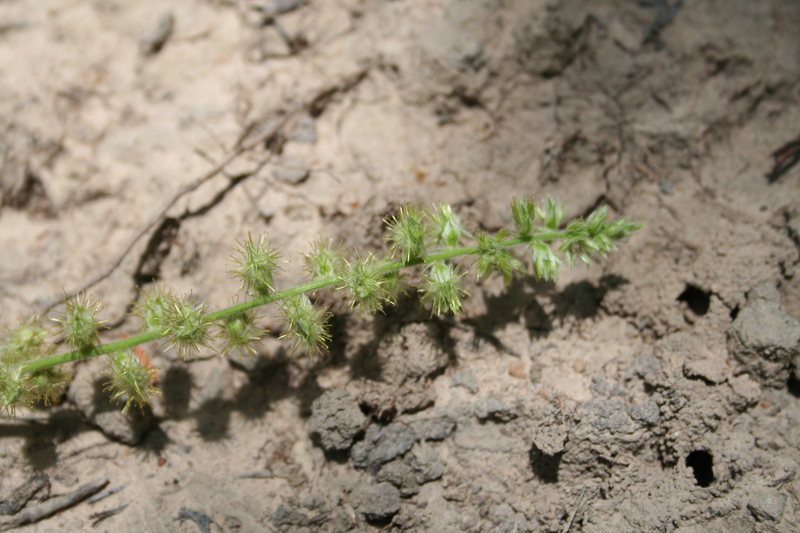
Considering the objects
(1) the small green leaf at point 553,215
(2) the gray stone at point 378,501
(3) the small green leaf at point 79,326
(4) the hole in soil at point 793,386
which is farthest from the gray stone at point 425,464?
(4) the hole in soil at point 793,386

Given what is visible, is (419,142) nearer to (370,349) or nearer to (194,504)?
(370,349)

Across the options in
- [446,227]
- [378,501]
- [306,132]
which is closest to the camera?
[378,501]

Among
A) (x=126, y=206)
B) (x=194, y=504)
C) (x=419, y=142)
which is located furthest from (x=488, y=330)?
(x=126, y=206)

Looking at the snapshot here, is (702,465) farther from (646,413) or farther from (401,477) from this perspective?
(401,477)

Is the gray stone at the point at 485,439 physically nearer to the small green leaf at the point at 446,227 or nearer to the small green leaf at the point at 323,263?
the small green leaf at the point at 446,227

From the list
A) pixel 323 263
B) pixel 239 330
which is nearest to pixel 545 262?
pixel 323 263

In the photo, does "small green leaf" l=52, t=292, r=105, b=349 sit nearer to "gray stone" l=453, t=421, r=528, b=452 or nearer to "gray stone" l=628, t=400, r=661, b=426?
"gray stone" l=453, t=421, r=528, b=452
